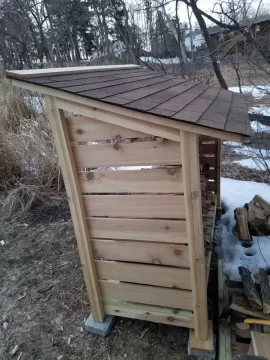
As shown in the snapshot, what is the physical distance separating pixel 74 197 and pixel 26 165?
282 cm

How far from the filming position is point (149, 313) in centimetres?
185

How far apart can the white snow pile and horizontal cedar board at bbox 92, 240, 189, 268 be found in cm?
83

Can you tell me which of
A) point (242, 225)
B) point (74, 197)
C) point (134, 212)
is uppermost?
point (74, 197)

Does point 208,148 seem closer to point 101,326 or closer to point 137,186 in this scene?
point 137,186

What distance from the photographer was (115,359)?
70.5 inches

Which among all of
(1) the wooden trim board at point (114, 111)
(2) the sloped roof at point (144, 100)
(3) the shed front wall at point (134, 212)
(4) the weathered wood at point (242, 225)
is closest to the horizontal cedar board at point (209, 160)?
(4) the weathered wood at point (242, 225)

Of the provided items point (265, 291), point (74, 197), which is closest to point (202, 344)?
point (265, 291)

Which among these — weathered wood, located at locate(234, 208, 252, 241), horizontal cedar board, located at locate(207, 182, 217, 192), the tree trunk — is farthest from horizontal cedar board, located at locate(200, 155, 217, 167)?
the tree trunk

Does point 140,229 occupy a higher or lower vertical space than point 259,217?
higher

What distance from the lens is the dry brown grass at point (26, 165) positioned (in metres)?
3.78

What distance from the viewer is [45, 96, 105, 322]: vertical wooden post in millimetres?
1476

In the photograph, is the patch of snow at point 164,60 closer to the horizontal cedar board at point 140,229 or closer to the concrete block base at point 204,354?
the horizontal cedar board at point 140,229

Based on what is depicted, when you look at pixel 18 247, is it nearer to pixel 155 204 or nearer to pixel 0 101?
pixel 155 204

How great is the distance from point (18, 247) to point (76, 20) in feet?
36.8
